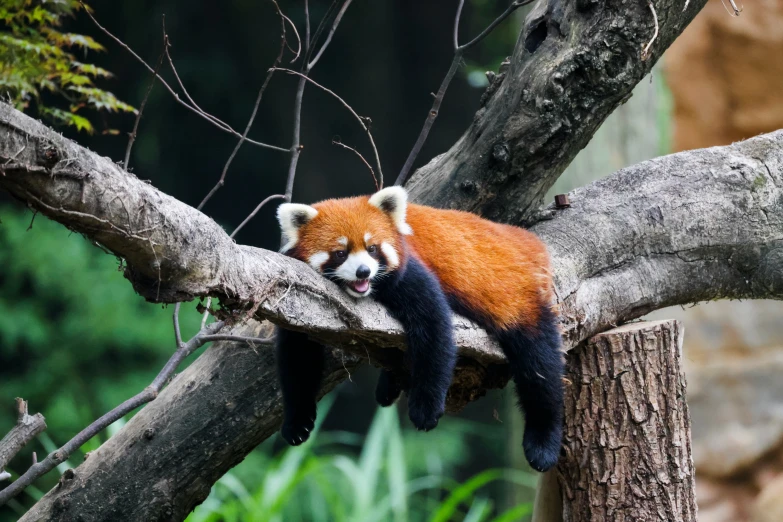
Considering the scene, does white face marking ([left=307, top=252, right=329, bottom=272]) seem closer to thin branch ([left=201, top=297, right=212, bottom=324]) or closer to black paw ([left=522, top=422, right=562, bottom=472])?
thin branch ([left=201, top=297, right=212, bottom=324])

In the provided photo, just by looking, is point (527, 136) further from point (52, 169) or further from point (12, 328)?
point (12, 328)

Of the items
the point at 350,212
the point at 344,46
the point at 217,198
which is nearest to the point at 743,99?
the point at 344,46

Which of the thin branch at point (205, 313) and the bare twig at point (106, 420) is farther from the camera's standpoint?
the bare twig at point (106, 420)

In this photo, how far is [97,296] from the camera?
15.3 ft

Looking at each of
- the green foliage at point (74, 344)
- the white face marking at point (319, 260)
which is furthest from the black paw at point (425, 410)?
the green foliage at point (74, 344)

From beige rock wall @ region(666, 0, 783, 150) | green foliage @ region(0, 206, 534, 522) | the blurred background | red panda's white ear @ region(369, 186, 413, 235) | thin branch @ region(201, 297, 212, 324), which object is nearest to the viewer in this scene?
thin branch @ region(201, 297, 212, 324)

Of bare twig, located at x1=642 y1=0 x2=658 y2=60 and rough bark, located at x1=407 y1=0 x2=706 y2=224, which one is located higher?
bare twig, located at x1=642 y1=0 x2=658 y2=60

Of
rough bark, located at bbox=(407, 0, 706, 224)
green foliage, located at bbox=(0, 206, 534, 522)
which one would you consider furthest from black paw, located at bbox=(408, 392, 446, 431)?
green foliage, located at bbox=(0, 206, 534, 522)

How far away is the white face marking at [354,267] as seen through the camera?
1.73m

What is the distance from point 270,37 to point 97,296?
233 centimetres

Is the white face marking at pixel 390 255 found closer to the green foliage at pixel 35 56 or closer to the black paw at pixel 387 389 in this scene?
the black paw at pixel 387 389

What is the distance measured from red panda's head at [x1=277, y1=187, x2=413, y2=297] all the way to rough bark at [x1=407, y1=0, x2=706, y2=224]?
560 mm

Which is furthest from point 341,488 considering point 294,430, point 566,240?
point 566,240

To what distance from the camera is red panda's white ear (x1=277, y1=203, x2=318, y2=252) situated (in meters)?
1.85
